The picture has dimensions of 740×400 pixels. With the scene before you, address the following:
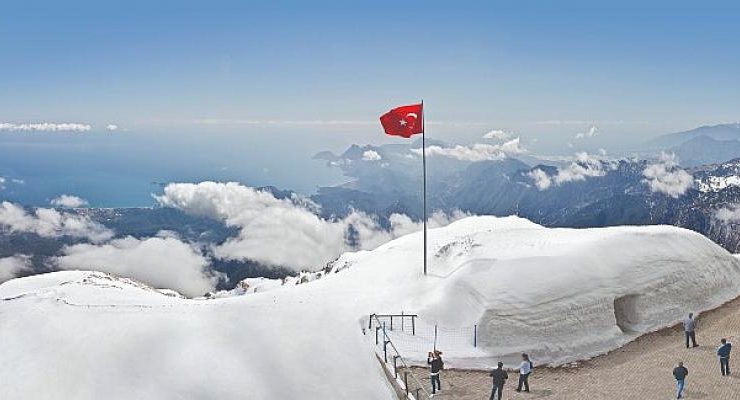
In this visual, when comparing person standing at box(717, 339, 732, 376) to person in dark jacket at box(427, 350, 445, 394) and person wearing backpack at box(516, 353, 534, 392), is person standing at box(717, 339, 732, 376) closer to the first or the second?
person wearing backpack at box(516, 353, 534, 392)

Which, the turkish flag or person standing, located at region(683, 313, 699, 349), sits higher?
the turkish flag

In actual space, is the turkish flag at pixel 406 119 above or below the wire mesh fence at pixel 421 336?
above

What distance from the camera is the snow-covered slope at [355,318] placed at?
25.4 m

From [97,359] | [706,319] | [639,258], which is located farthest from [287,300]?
[706,319]

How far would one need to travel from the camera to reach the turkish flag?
3569 centimetres

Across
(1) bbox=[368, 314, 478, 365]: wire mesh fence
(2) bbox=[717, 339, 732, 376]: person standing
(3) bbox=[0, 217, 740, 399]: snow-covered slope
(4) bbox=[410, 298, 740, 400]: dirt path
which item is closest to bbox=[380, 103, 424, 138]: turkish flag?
(3) bbox=[0, 217, 740, 399]: snow-covered slope

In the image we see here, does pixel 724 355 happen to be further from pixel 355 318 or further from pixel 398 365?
pixel 355 318

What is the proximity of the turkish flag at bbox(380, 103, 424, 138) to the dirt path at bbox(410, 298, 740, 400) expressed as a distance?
49.5 feet

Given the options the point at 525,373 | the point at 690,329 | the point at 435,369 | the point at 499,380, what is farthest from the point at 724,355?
the point at 435,369

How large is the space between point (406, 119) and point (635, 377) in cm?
1886

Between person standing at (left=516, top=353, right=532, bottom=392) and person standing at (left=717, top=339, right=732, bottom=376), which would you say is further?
person standing at (left=516, top=353, right=532, bottom=392)

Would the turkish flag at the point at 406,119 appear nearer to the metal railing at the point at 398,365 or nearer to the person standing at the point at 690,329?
the metal railing at the point at 398,365

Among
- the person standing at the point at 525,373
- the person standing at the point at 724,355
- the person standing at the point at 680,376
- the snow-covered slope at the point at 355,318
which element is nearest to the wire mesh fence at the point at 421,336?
the snow-covered slope at the point at 355,318

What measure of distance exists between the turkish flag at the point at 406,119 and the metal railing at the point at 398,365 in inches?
447
